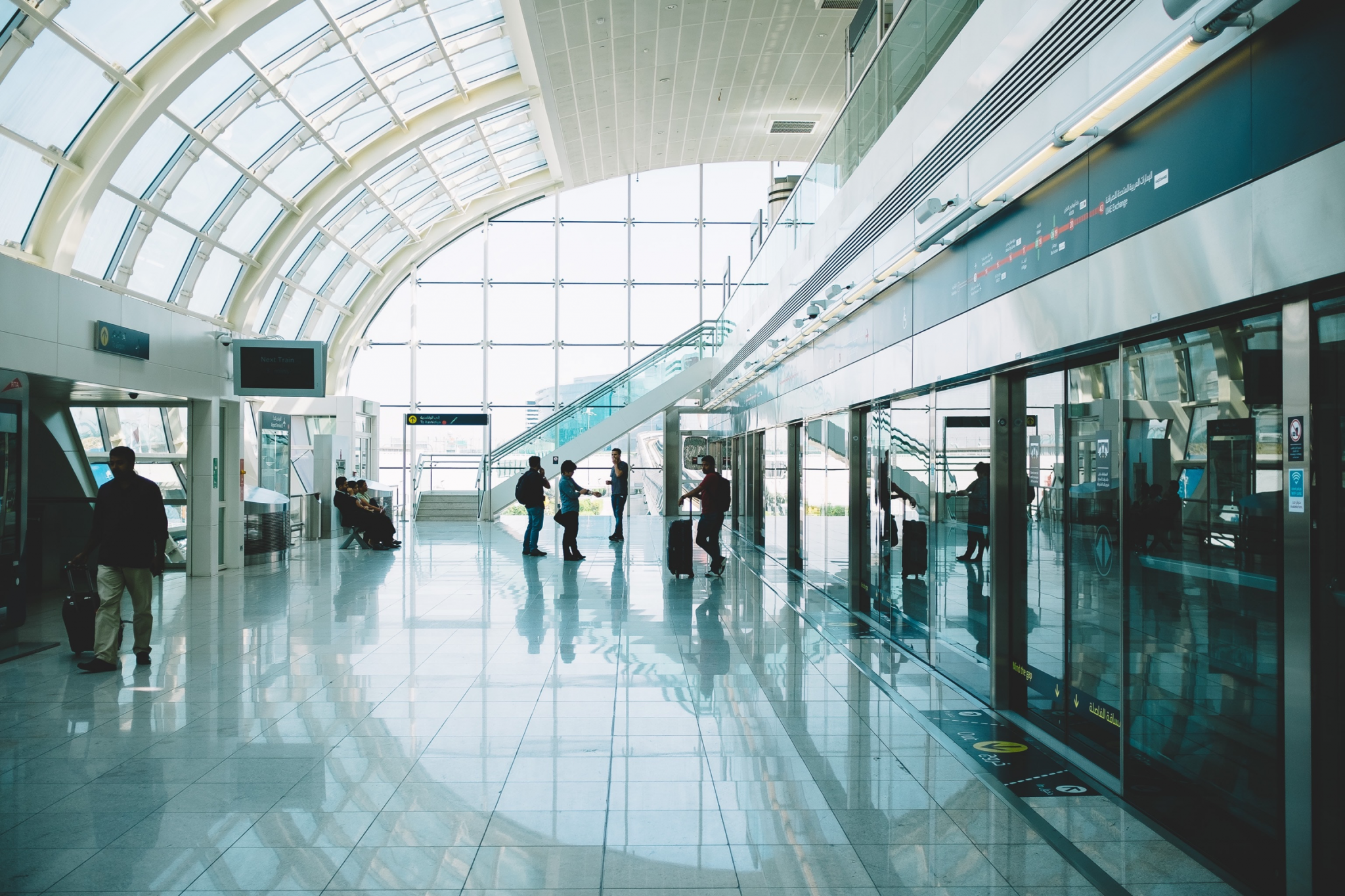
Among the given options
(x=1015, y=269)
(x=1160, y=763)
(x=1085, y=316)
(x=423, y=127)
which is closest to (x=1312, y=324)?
(x=1085, y=316)

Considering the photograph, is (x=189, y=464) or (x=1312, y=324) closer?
(x=1312, y=324)

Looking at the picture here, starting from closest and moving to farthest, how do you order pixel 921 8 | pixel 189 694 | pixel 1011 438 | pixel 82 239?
pixel 1011 438 → pixel 189 694 → pixel 921 8 → pixel 82 239

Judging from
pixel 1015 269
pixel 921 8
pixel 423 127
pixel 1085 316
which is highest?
pixel 423 127

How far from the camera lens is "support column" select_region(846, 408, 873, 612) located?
9.71 metres

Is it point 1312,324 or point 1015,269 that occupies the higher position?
point 1015,269

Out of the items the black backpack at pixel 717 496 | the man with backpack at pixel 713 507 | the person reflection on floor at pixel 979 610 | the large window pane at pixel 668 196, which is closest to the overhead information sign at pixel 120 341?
the man with backpack at pixel 713 507

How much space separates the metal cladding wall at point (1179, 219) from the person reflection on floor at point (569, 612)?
150 inches

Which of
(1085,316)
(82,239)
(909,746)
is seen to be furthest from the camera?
(82,239)

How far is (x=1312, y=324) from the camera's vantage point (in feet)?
9.93

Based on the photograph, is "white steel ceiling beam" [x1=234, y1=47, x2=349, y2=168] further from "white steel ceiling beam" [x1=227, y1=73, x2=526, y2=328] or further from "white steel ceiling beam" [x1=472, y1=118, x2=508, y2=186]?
"white steel ceiling beam" [x1=472, y1=118, x2=508, y2=186]

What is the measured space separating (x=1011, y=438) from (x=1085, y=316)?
1474 millimetres

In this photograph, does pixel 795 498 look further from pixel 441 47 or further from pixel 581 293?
pixel 581 293

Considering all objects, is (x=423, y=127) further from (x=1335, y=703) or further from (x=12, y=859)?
(x=1335, y=703)

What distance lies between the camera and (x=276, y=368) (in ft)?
45.4
